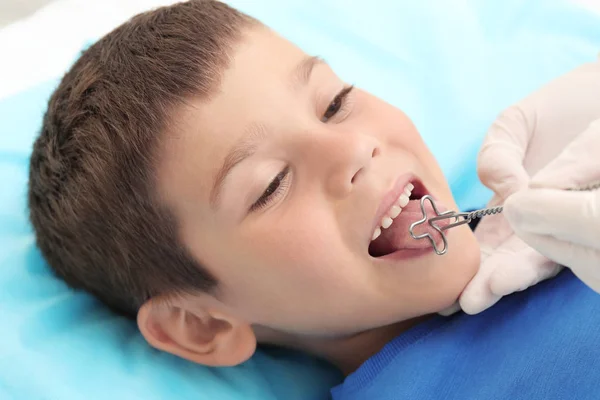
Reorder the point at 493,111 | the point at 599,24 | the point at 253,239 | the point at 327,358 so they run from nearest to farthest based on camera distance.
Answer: the point at 253,239, the point at 327,358, the point at 493,111, the point at 599,24

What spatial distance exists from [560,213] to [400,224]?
28 centimetres

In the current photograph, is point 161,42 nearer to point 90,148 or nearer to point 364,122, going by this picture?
point 90,148

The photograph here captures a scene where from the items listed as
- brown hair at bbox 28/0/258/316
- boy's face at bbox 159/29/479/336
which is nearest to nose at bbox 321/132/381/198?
boy's face at bbox 159/29/479/336

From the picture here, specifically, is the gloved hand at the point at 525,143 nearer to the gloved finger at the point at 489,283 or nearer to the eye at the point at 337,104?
the gloved finger at the point at 489,283

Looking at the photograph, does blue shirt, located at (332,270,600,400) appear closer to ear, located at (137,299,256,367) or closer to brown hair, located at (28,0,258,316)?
ear, located at (137,299,256,367)

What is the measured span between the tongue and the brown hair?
0.81 ft

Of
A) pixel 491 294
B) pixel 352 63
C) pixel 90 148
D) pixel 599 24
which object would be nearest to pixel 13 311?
pixel 90 148

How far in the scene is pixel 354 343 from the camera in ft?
3.03

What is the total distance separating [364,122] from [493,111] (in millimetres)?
629

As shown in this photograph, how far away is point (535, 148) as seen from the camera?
1045 mm

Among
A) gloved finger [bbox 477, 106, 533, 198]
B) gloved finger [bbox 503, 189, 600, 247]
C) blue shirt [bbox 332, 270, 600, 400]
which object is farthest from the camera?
gloved finger [bbox 477, 106, 533, 198]

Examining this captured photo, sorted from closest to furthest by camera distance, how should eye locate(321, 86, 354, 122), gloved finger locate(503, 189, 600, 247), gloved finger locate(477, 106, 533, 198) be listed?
gloved finger locate(503, 189, 600, 247) < eye locate(321, 86, 354, 122) < gloved finger locate(477, 106, 533, 198)

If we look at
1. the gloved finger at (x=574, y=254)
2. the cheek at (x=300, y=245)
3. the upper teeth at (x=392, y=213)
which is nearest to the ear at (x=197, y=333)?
the cheek at (x=300, y=245)

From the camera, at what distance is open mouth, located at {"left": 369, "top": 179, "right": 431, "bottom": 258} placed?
750mm
